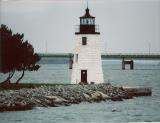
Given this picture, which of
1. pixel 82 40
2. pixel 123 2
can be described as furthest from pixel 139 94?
pixel 123 2

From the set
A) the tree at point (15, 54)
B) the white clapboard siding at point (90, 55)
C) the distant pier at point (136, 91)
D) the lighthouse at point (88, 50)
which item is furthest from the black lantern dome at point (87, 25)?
the distant pier at point (136, 91)

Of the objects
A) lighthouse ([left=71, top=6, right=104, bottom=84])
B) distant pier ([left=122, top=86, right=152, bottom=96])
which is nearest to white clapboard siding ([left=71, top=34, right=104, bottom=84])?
lighthouse ([left=71, top=6, right=104, bottom=84])

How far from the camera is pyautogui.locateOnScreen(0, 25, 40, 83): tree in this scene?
27267 mm

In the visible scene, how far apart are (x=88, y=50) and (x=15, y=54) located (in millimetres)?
3333

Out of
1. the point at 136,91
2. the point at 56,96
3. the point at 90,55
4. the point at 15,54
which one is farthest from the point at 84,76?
the point at 136,91

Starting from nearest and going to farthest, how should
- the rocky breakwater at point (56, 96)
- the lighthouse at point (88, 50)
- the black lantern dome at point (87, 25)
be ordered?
the rocky breakwater at point (56, 96)
the black lantern dome at point (87, 25)
the lighthouse at point (88, 50)

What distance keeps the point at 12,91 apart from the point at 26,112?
7.15 ft

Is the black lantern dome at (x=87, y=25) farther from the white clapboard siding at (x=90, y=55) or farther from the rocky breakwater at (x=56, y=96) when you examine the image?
the rocky breakwater at (x=56, y=96)

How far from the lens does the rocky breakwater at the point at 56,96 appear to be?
24.6 m

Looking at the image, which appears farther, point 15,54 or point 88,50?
point 88,50

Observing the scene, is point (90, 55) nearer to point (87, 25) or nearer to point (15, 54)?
point (87, 25)

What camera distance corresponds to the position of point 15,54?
28.4 meters

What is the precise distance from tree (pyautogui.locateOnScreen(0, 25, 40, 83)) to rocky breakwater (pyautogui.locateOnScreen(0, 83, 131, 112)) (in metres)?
1.84

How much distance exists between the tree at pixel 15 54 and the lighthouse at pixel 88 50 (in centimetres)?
216
